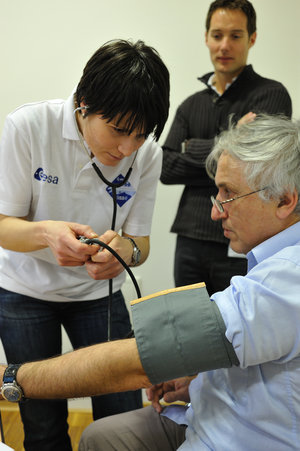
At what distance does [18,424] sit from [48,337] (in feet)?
4.53

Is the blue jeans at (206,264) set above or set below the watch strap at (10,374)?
below

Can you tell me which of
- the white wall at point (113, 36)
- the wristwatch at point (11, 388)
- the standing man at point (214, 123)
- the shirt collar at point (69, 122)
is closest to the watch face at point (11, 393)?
the wristwatch at point (11, 388)

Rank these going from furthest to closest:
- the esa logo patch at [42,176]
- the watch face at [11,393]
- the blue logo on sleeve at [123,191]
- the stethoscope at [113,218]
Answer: the blue logo on sleeve at [123,191]
the esa logo patch at [42,176]
the stethoscope at [113,218]
the watch face at [11,393]

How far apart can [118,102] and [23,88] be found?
1.58 m

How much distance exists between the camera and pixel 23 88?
2.52 metres

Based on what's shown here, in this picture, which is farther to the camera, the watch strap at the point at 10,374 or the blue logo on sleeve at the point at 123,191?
the blue logo on sleeve at the point at 123,191

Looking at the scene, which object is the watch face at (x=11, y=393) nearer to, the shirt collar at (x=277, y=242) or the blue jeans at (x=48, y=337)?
the blue jeans at (x=48, y=337)

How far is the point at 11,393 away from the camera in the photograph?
3.20 ft

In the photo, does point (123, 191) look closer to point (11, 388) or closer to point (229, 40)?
point (11, 388)

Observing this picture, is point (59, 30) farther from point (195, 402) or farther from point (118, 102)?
point (195, 402)

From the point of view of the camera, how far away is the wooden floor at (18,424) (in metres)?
2.38

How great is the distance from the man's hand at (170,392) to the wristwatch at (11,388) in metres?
0.43

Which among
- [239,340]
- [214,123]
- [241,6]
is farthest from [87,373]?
[241,6]

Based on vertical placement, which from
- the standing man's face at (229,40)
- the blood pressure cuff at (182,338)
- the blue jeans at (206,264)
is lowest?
the blue jeans at (206,264)
